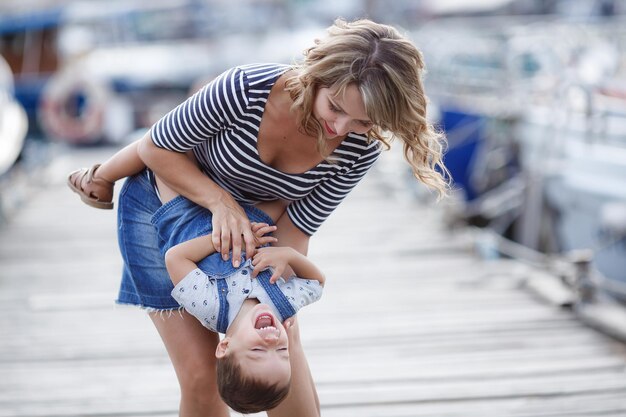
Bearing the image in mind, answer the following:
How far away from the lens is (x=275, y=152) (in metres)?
2.19

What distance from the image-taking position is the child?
207 centimetres

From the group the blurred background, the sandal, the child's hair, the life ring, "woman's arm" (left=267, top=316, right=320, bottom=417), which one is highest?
the sandal

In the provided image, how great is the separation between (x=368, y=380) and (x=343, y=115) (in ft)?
6.23

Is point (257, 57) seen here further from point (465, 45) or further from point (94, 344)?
point (94, 344)

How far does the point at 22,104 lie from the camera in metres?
15.6

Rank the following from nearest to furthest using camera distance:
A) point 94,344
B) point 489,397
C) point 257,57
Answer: point 489,397
point 94,344
point 257,57

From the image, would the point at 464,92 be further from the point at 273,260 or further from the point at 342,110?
the point at 342,110

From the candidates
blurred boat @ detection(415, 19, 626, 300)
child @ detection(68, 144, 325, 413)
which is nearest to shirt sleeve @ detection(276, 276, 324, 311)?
child @ detection(68, 144, 325, 413)

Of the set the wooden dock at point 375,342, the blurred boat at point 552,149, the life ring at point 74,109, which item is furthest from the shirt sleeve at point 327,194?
the life ring at point 74,109

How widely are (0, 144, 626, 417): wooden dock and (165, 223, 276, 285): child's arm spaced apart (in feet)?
4.27

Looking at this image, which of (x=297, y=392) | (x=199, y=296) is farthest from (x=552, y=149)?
(x=199, y=296)

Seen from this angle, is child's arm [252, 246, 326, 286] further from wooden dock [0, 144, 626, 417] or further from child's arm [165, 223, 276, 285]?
wooden dock [0, 144, 626, 417]

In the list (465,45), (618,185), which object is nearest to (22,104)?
(465,45)

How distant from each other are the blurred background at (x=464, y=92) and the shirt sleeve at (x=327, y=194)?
12.6 inches
